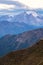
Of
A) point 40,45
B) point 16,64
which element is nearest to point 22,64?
point 16,64

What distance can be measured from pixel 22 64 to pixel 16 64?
11.0m

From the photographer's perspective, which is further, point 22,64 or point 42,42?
point 42,42

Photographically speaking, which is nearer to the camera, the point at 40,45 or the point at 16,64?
the point at 16,64

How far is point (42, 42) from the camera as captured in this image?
165 meters

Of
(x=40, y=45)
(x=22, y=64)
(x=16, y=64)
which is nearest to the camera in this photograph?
(x=22, y=64)

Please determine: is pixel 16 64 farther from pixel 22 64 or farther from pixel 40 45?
pixel 40 45

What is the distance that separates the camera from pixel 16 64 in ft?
430

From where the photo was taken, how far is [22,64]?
12069 cm

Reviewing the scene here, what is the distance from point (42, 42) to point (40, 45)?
154 inches

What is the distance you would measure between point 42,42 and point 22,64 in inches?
1853

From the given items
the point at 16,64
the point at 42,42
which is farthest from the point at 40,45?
the point at 16,64

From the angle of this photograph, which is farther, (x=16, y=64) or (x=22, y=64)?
(x=16, y=64)

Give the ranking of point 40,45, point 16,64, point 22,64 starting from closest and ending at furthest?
point 22,64, point 16,64, point 40,45

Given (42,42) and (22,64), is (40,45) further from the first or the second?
(22,64)
